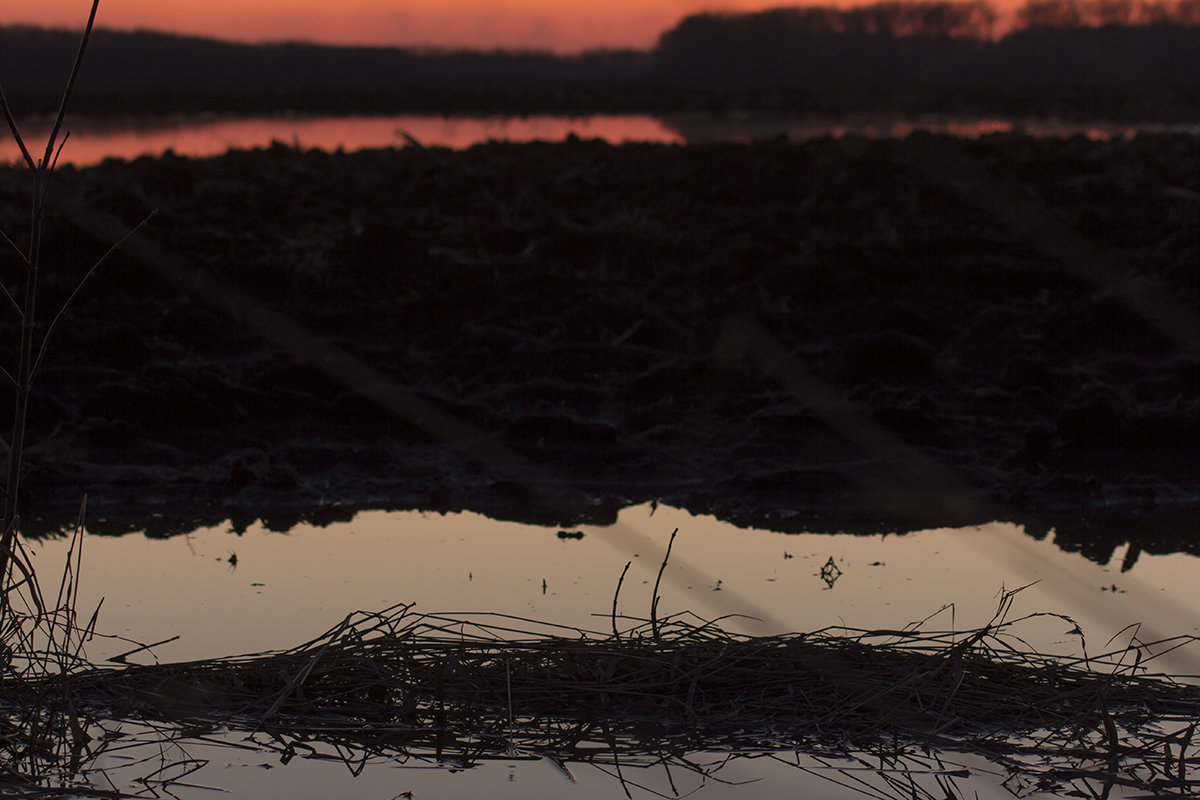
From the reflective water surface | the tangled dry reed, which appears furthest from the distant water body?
the tangled dry reed

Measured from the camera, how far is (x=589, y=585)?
14.2ft

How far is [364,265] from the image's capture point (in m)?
9.06

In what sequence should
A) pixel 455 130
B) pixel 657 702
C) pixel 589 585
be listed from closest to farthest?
pixel 657 702
pixel 589 585
pixel 455 130

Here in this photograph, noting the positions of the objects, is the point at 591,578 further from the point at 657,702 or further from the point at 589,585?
the point at 657,702

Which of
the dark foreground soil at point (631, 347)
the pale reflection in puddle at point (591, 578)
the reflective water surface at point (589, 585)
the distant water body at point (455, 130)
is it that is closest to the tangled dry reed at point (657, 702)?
the reflective water surface at point (589, 585)

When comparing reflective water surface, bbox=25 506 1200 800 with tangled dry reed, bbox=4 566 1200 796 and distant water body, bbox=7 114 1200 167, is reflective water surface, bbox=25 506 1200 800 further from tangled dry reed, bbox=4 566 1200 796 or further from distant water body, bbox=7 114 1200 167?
distant water body, bbox=7 114 1200 167

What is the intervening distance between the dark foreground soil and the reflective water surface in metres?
0.28

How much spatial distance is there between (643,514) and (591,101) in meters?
36.4

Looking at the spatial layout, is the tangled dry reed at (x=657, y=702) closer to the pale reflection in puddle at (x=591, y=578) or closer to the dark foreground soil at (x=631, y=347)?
the pale reflection in puddle at (x=591, y=578)

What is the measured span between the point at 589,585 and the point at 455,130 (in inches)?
721

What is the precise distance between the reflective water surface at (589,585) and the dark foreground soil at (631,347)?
0.93 ft

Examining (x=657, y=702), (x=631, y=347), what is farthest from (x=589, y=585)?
(x=631, y=347)

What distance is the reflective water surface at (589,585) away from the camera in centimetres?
325

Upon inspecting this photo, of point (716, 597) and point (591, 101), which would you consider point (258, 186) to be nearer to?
point (716, 597)
